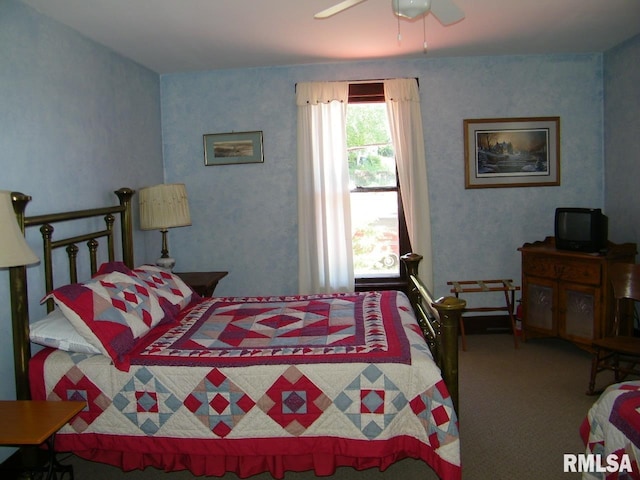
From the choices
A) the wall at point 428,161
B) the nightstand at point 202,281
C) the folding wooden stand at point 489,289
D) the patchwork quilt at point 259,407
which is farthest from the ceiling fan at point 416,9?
the folding wooden stand at point 489,289

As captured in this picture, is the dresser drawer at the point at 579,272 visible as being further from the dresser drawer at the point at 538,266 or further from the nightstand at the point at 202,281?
the nightstand at the point at 202,281

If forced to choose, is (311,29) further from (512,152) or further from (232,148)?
(512,152)

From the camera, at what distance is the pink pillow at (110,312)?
2445mm

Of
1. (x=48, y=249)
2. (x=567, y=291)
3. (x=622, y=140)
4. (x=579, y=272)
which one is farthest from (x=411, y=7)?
(x=622, y=140)

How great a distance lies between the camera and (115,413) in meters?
2.39

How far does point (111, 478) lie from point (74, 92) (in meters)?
2.28

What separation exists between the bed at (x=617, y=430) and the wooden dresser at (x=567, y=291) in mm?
2005

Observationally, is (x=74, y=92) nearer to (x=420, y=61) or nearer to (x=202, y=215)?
(x=202, y=215)

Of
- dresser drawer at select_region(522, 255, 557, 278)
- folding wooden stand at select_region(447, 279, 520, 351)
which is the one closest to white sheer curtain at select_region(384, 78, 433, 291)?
folding wooden stand at select_region(447, 279, 520, 351)

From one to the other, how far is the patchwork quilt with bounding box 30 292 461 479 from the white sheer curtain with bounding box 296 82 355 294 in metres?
2.18

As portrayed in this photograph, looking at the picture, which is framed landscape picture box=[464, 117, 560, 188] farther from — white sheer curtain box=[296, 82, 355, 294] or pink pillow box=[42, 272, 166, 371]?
pink pillow box=[42, 272, 166, 371]

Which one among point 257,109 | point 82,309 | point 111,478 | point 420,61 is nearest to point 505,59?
point 420,61

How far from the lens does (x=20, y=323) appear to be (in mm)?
2477

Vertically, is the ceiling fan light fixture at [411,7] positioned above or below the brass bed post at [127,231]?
above
